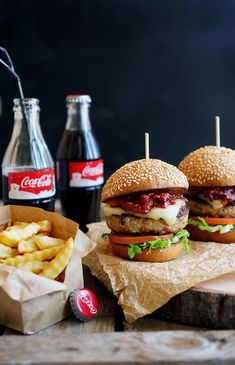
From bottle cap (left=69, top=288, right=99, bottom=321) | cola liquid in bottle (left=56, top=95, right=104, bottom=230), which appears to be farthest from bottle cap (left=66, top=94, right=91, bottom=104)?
bottle cap (left=69, top=288, right=99, bottom=321)

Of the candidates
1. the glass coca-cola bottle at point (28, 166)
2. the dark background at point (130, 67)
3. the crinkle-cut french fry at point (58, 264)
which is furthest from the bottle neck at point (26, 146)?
the dark background at point (130, 67)

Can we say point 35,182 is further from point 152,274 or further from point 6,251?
point 152,274

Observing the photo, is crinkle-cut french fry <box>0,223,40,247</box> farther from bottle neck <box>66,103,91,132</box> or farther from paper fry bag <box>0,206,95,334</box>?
bottle neck <box>66,103,91,132</box>

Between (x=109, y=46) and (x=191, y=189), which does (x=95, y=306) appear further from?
(x=109, y=46)

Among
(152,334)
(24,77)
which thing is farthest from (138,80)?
(152,334)

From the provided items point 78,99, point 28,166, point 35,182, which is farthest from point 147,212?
point 78,99

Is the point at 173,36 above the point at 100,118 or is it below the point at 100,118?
above
